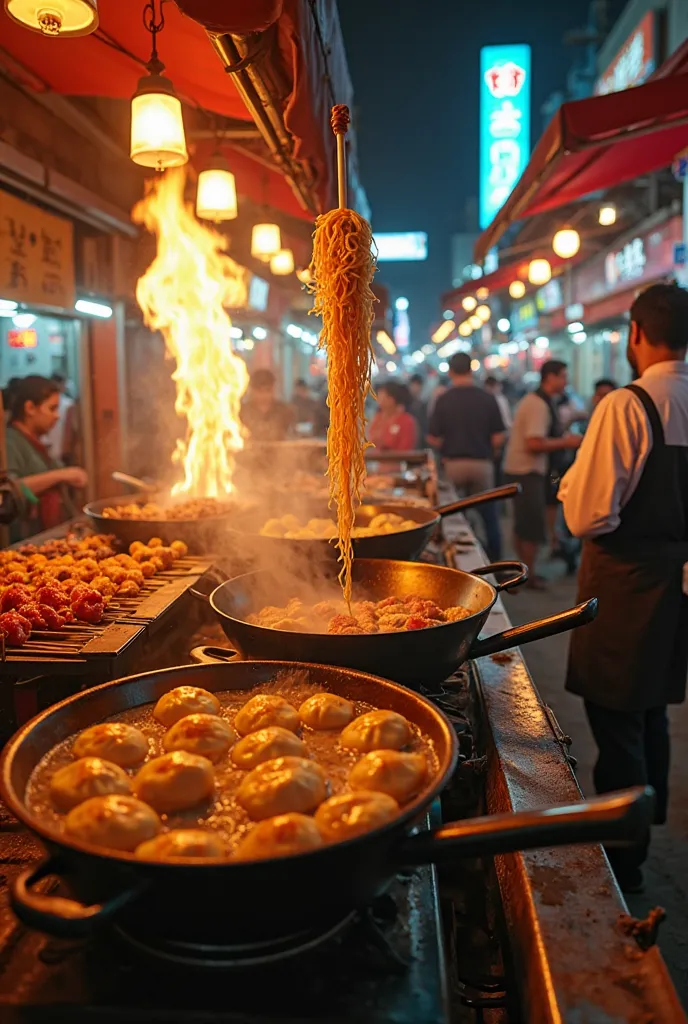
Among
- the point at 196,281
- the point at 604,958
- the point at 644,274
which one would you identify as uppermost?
the point at 644,274

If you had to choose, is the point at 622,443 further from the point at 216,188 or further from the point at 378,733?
the point at 216,188

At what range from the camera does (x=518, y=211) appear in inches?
312

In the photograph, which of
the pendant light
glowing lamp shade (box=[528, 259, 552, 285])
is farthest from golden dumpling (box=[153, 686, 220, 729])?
glowing lamp shade (box=[528, 259, 552, 285])

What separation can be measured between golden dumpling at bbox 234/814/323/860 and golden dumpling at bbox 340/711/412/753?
0.41m

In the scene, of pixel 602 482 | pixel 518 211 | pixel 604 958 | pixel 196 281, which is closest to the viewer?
pixel 604 958

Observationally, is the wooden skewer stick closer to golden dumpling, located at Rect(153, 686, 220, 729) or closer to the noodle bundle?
the noodle bundle

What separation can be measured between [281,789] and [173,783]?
241 mm

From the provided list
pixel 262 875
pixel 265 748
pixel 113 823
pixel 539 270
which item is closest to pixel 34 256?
pixel 265 748

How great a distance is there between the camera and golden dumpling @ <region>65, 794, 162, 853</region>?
1472 millimetres

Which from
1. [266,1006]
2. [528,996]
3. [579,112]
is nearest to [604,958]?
[528,996]

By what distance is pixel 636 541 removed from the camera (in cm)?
414

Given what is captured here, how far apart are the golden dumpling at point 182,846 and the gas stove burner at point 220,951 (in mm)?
201

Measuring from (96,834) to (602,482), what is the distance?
3264 mm

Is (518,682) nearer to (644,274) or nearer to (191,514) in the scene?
(191,514)
